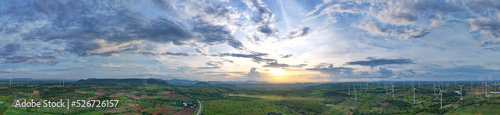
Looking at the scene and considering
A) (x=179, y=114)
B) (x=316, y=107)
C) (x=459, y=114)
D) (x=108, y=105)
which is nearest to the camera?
(x=459, y=114)

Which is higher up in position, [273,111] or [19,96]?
[19,96]

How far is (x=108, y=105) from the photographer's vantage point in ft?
440

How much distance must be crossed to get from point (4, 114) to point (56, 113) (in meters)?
22.1

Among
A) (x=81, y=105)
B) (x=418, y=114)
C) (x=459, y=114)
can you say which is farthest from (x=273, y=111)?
(x=81, y=105)

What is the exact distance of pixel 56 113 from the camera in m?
109

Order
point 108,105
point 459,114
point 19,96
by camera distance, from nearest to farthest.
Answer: point 459,114 < point 108,105 < point 19,96

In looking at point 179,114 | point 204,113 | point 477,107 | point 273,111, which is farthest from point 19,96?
point 477,107

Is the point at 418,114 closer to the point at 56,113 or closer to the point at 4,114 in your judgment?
the point at 56,113

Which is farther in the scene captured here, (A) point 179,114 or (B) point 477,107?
(A) point 179,114

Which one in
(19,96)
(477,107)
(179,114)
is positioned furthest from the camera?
(19,96)

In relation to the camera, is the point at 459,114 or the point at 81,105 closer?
the point at 459,114

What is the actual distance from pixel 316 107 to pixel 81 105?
486 ft

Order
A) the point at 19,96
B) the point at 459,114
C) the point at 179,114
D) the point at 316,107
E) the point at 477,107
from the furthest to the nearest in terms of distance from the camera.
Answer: the point at 316,107 → the point at 19,96 → the point at 179,114 → the point at 477,107 → the point at 459,114

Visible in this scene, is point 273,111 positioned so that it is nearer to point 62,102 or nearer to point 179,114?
point 179,114
